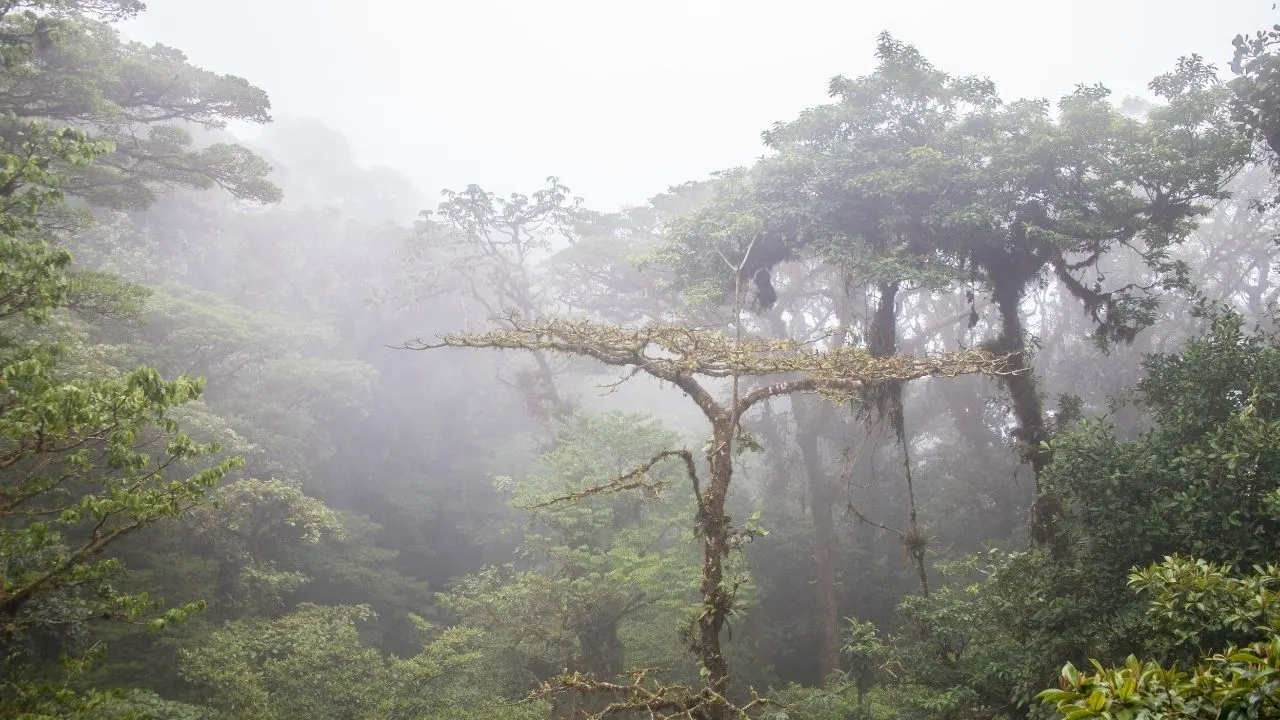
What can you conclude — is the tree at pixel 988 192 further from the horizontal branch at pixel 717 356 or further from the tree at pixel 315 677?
the tree at pixel 315 677

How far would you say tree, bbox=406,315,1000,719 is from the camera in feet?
20.7

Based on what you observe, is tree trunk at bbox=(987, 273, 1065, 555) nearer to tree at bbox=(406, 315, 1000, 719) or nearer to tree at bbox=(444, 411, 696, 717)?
tree at bbox=(406, 315, 1000, 719)

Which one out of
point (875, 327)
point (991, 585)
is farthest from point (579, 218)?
point (991, 585)

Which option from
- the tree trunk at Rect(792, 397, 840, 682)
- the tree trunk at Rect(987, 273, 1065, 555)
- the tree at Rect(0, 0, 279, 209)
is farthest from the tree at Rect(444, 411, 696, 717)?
the tree at Rect(0, 0, 279, 209)

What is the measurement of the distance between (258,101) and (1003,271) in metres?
16.6

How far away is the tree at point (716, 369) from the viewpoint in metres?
6.32

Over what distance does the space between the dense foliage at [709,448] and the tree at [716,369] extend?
6 cm

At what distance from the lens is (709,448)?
736cm

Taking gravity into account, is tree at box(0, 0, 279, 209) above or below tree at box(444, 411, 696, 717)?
above

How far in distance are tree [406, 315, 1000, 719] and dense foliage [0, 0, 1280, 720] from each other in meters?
0.06

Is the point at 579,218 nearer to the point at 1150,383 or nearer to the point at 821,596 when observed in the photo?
the point at 821,596

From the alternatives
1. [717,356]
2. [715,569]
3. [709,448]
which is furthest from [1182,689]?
[709,448]

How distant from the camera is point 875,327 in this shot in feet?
40.9

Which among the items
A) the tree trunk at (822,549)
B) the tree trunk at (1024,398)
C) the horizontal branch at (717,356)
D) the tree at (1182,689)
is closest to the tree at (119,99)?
the horizontal branch at (717,356)
